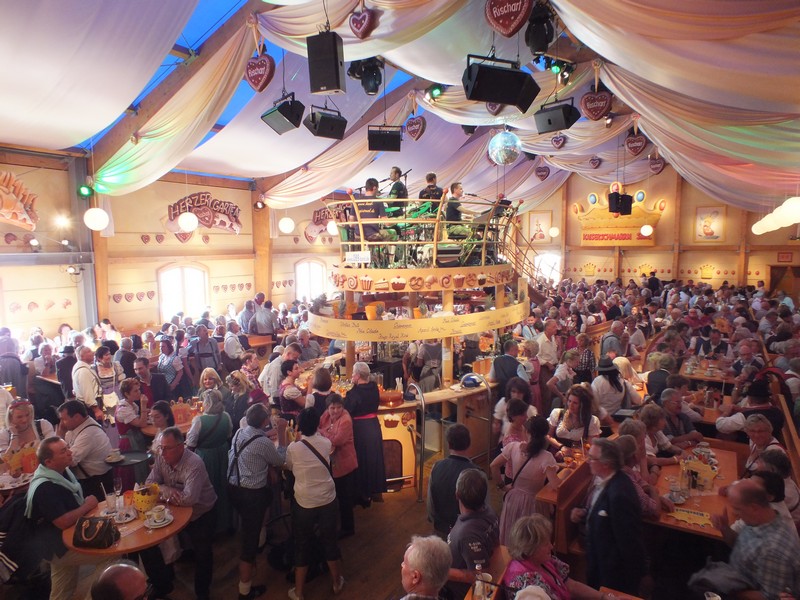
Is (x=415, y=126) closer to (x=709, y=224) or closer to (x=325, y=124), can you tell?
(x=325, y=124)

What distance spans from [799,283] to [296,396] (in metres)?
19.2

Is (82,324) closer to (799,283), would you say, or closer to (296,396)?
(296,396)

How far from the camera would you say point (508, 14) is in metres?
4.52

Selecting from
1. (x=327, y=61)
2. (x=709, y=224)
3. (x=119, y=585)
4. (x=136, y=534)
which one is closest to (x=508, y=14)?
(x=327, y=61)

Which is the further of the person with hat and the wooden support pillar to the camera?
the wooden support pillar

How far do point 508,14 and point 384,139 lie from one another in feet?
16.5

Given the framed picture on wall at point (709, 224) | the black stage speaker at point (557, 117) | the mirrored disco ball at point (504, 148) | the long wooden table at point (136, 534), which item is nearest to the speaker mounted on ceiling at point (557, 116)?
the black stage speaker at point (557, 117)

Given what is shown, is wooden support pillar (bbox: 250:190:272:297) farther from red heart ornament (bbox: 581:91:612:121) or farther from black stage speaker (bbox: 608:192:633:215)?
black stage speaker (bbox: 608:192:633:215)

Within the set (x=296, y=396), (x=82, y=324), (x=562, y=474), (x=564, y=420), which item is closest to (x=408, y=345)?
(x=296, y=396)

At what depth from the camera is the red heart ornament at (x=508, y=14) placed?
438 centimetres

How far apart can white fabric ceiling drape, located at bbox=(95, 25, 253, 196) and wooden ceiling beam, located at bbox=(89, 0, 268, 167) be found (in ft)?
0.33

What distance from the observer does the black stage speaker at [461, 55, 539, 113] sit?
5648 mm

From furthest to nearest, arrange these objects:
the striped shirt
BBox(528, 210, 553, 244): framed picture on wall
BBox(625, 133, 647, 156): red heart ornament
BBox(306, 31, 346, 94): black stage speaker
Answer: BBox(528, 210, 553, 244): framed picture on wall
BBox(625, 133, 647, 156): red heart ornament
BBox(306, 31, 346, 94): black stage speaker
the striped shirt

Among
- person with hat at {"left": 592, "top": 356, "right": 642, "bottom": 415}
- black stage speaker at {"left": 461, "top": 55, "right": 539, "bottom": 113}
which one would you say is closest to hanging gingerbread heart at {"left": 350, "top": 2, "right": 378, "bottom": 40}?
black stage speaker at {"left": 461, "top": 55, "right": 539, "bottom": 113}
